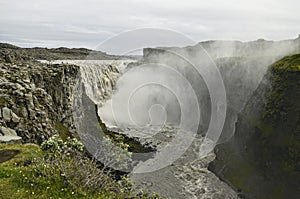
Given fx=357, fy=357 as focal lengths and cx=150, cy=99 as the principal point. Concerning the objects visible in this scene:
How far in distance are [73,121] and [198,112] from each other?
169 feet

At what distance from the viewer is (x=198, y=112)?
92312 millimetres

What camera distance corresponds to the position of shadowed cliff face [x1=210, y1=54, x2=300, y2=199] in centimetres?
4588

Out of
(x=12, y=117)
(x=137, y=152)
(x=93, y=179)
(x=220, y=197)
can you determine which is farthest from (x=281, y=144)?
(x=93, y=179)

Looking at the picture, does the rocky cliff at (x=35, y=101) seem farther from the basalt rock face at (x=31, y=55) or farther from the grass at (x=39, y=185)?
the grass at (x=39, y=185)

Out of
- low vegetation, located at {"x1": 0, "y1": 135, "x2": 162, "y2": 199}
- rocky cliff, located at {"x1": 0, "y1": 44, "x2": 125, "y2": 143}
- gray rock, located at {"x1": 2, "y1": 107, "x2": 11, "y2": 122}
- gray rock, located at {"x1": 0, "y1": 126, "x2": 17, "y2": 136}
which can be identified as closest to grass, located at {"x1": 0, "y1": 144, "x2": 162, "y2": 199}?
low vegetation, located at {"x1": 0, "y1": 135, "x2": 162, "y2": 199}

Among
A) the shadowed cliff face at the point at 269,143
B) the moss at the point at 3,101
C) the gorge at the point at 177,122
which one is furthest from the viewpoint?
the shadowed cliff face at the point at 269,143

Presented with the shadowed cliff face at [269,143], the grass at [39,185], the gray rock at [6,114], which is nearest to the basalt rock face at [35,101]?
the gray rock at [6,114]

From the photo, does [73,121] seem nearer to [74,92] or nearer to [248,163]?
[74,92]

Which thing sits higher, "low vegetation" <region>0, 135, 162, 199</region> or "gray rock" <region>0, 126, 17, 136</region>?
"low vegetation" <region>0, 135, 162, 199</region>

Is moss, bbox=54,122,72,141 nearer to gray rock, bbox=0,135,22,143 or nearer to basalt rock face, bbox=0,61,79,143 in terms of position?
basalt rock face, bbox=0,61,79,143

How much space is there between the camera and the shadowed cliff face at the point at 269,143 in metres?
45.9

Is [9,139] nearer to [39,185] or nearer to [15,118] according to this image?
[15,118]

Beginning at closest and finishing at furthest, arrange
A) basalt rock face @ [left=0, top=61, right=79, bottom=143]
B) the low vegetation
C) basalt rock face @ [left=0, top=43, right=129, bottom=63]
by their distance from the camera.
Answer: the low vegetation, basalt rock face @ [left=0, top=61, right=79, bottom=143], basalt rock face @ [left=0, top=43, right=129, bottom=63]

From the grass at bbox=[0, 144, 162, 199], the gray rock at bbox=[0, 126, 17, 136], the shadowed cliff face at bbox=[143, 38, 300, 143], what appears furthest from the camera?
the shadowed cliff face at bbox=[143, 38, 300, 143]
